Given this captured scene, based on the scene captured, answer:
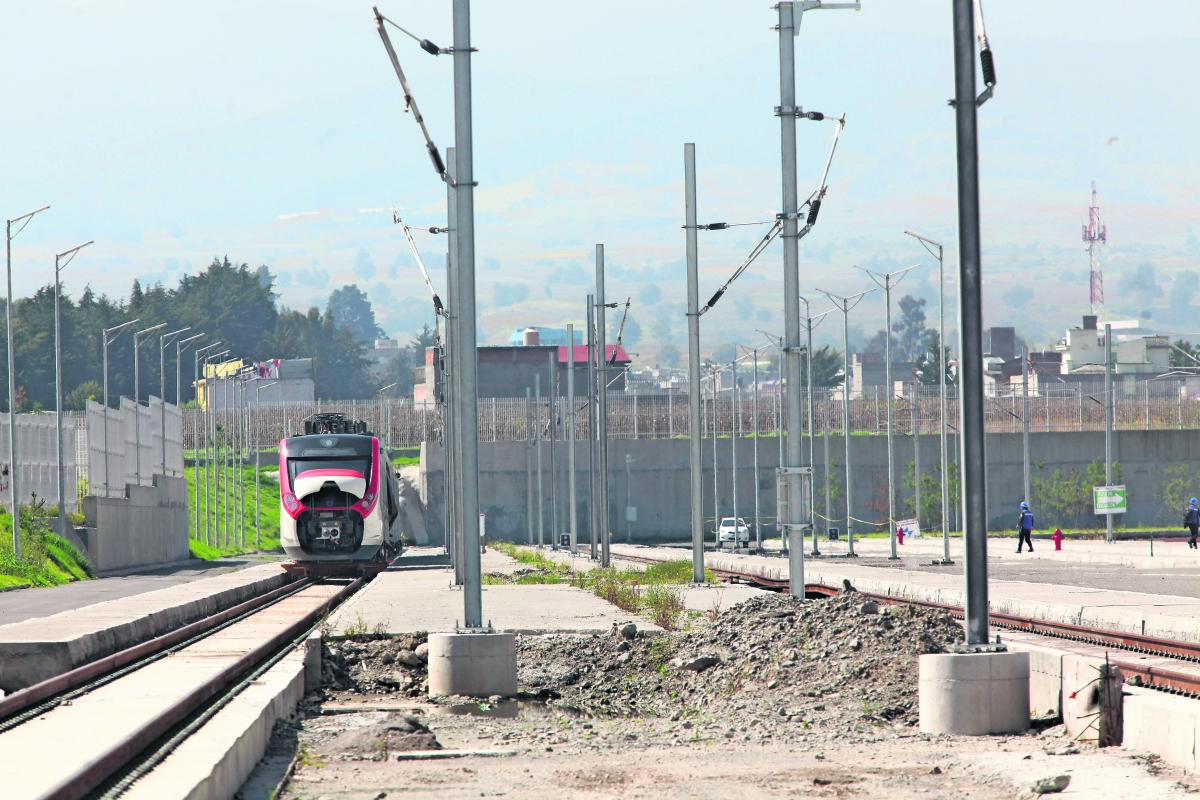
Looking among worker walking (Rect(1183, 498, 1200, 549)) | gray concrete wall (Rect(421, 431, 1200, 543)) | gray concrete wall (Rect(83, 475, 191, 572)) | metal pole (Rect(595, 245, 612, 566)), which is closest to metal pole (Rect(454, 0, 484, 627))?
metal pole (Rect(595, 245, 612, 566))

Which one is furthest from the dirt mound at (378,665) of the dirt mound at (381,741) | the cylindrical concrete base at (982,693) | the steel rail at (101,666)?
the cylindrical concrete base at (982,693)

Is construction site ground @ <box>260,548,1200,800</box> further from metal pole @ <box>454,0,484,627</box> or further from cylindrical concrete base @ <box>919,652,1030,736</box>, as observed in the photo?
metal pole @ <box>454,0,484,627</box>

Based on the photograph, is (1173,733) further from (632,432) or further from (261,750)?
(632,432)

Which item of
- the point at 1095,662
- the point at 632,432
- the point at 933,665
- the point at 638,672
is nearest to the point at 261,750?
the point at 933,665

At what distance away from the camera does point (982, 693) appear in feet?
41.0

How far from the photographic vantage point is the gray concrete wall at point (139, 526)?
55.5m

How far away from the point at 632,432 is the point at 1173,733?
89.7 metres

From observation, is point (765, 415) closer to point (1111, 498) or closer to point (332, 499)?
point (1111, 498)

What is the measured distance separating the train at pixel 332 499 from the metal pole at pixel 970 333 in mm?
27122

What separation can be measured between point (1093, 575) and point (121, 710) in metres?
29.3

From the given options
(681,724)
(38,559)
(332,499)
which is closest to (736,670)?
(681,724)

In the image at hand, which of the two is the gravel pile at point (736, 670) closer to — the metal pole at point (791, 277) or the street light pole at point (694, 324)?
the metal pole at point (791, 277)

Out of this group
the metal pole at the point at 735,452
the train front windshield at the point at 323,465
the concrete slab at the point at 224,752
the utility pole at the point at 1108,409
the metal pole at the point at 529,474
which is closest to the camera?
the concrete slab at the point at 224,752

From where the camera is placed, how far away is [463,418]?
16.4 m
